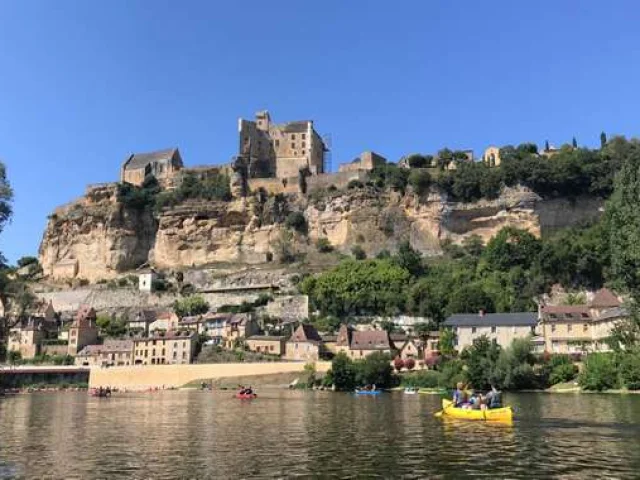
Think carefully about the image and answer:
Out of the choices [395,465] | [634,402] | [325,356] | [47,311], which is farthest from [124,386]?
[395,465]

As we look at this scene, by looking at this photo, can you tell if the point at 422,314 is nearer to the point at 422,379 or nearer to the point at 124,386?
the point at 422,379

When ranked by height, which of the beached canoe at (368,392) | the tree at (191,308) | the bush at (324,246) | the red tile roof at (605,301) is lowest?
the beached canoe at (368,392)

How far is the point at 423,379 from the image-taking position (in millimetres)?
60938

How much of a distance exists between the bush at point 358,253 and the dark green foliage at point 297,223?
32.2ft

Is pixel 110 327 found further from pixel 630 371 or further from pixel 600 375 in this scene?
pixel 630 371

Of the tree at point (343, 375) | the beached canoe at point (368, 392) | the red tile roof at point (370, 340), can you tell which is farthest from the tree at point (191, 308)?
the beached canoe at point (368, 392)

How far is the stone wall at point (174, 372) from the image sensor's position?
6850cm

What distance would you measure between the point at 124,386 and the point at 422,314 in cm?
3433

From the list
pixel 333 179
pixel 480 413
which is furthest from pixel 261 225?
pixel 480 413

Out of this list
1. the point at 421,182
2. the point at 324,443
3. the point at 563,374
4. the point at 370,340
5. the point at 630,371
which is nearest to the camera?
the point at 324,443

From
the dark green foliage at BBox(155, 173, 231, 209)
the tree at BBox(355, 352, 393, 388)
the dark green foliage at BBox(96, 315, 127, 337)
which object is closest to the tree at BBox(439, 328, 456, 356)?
the tree at BBox(355, 352, 393, 388)

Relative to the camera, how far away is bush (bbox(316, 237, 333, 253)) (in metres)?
99.6

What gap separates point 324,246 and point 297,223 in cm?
585

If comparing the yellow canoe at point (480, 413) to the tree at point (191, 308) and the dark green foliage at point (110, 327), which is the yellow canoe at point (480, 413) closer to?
the tree at point (191, 308)
